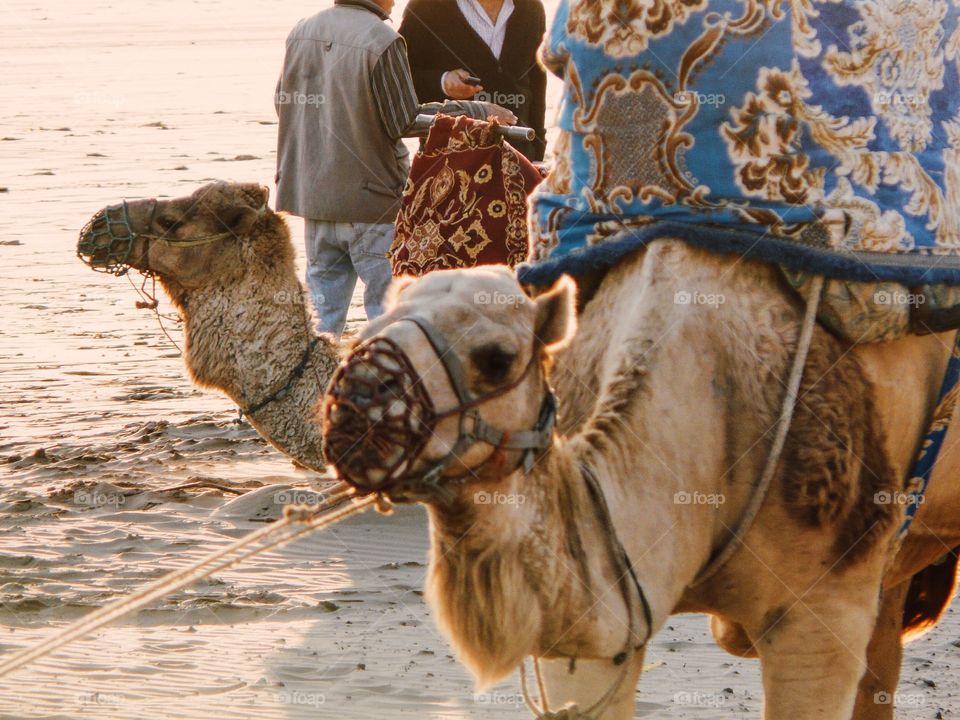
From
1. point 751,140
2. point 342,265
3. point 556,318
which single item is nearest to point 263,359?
point 342,265

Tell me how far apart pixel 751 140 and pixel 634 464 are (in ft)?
3.01

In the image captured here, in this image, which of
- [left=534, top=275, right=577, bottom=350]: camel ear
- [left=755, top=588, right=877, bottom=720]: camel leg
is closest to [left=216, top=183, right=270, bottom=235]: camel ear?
[left=755, top=588, right=877, bottom=720]: camel leg

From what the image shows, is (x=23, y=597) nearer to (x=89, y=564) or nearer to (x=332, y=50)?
(x=89, y=564)

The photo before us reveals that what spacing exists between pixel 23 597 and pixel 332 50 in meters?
2.92

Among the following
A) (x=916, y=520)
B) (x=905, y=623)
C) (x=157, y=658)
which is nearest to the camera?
(x=916, y=520)

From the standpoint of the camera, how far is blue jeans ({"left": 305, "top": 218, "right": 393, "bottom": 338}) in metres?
7.46

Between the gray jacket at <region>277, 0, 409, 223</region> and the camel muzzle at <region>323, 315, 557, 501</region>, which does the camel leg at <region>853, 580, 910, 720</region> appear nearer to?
the camel muzzle at <region>323, 315, 557, 501</region>

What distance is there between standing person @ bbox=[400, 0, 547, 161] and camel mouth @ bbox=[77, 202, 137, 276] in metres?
2.29

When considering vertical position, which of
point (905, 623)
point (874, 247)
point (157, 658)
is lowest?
point (157, 658)

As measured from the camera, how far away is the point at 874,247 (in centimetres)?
387

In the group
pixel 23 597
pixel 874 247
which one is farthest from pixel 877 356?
pixel 23 597

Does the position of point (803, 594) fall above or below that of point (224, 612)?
above

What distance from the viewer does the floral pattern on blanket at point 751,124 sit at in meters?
3.82

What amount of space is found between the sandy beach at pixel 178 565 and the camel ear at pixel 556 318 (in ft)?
5.35
